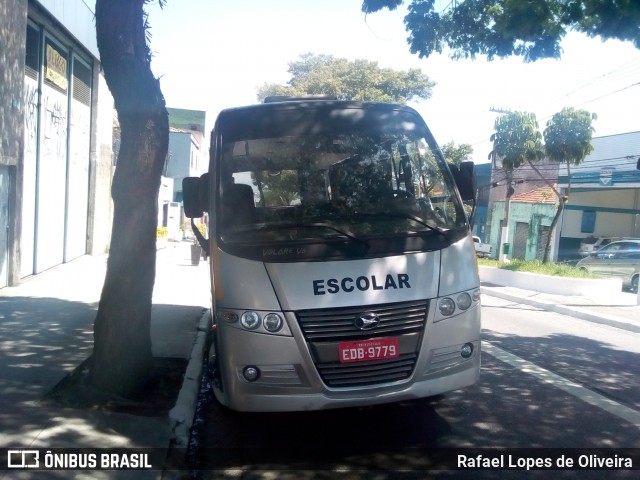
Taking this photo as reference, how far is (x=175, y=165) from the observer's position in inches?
1773

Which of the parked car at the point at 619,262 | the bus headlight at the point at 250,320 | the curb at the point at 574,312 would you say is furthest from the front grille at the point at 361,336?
the parked car at the point at 619,262

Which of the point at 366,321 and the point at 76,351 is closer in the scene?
the point at 366,321

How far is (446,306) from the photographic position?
514 centimetres

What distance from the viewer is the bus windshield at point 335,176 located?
17.9ft

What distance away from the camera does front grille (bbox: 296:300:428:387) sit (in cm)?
Answer: 484

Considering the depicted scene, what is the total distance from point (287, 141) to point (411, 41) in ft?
17.8

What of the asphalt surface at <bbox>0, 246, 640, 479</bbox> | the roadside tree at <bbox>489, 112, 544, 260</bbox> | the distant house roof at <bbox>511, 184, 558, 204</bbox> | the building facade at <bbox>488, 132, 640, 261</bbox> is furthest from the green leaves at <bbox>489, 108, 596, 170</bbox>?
the distant house roof at <bbox>511, 184, 558, 204</bbox>

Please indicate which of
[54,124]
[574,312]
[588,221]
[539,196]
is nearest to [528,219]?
[539,196]

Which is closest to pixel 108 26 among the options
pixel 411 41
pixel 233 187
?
pixel 233 187

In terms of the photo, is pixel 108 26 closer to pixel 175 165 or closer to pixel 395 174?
pixel 395 174

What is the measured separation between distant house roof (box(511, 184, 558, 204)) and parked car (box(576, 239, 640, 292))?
10836 mm

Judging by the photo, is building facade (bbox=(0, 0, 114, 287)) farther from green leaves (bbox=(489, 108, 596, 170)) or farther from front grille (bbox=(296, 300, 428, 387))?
green leaves (bbox=(489, 108, 596, 170))

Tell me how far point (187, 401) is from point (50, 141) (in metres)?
10.7

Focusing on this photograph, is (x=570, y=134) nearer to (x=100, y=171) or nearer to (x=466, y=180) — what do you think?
(x=100, y=171)
